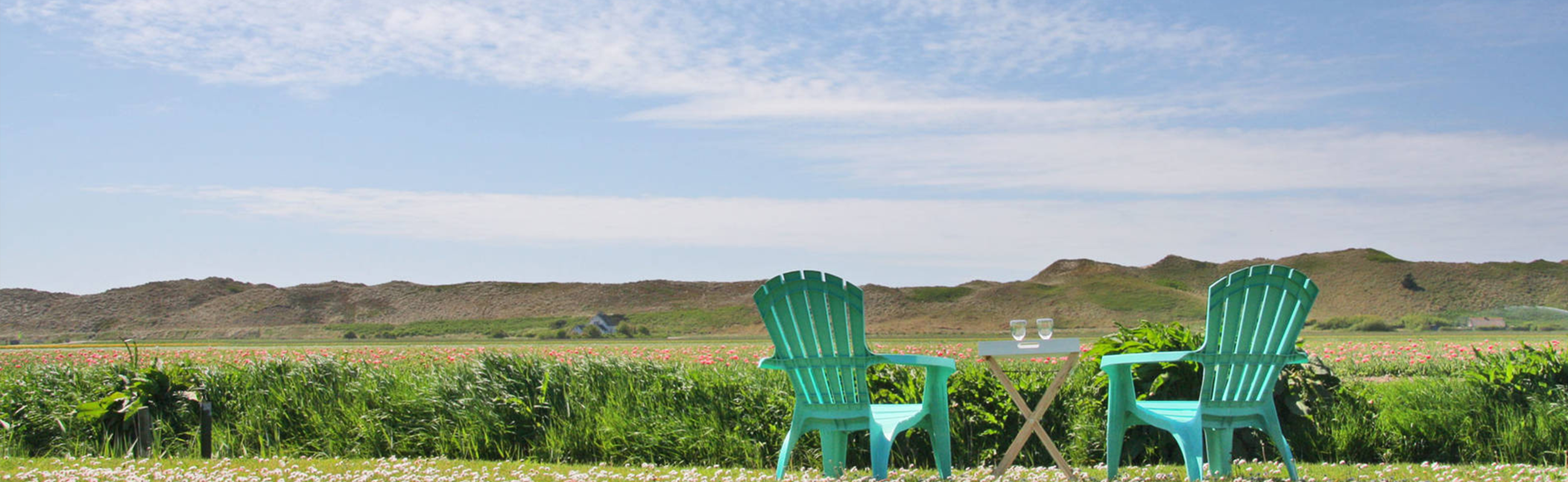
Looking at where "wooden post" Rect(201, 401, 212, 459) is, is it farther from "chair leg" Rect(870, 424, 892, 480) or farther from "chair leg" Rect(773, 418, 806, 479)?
"chair leg" Rect(870, 424, 892, 480)

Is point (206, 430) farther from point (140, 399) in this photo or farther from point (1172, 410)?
point (1172, 410)

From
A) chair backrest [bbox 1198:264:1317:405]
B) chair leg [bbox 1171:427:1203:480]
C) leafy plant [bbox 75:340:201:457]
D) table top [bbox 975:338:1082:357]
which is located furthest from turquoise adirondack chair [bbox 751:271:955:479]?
leafy plant [bbox 75:340:201:457]

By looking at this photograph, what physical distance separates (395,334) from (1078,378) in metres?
32.2

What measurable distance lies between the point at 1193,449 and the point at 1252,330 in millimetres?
576

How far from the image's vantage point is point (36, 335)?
34219 mm

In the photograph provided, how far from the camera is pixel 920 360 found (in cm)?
421

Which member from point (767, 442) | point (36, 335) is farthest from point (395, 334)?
point (767, 442)

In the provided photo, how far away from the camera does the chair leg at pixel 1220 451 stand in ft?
14.1

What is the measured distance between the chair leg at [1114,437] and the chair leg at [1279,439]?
58cm

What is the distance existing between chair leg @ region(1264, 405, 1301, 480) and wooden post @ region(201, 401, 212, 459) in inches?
211

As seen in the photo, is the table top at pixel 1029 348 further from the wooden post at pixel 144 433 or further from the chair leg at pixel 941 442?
the wooden post at pixel 144 433

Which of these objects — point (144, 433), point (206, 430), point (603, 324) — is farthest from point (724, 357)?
point (603, 324)

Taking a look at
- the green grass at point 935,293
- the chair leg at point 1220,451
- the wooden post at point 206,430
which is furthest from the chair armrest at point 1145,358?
the green grass at point 935,293

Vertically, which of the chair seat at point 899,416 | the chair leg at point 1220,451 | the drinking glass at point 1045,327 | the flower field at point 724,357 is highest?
the drinking glass at point 1045,327
